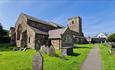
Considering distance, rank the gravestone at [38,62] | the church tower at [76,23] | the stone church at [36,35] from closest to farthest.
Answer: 1. the gravestone at [38,62]
2. the stone church at [36,35]
3. the church tower at [76,23]

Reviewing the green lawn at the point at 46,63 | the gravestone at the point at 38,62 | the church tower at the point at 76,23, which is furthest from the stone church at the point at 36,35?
the church tower at the point at 76,23

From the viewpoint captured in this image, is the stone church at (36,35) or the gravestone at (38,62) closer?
the gravestone at (38,62)

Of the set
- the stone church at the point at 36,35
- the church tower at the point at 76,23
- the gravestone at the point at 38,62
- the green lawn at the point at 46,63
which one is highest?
the church tower at the point at 76,23

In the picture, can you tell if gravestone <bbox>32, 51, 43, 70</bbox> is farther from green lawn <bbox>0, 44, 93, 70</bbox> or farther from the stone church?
the stone church

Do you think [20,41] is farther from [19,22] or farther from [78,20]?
[78,20]

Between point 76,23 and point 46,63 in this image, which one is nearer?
point 46,63

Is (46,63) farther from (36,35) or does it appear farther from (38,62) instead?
(36,35)

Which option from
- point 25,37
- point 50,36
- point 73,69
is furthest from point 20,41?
point 73,69

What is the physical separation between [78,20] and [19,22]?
1865 inches

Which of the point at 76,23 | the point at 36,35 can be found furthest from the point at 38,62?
the point at 76,23

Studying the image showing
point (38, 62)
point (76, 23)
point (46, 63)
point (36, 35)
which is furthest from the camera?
point (76, 23)

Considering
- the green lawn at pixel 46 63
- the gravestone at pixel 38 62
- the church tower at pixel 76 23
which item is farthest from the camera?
the church tower at pixel 76 23

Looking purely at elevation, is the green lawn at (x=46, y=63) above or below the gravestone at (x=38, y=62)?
below

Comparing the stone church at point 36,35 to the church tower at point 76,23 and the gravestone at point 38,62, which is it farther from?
the church tower at point 76,23
